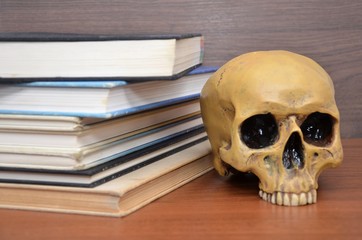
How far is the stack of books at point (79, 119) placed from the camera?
78 cm

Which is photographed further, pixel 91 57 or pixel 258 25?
pixel 258 25

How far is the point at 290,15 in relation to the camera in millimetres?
1204

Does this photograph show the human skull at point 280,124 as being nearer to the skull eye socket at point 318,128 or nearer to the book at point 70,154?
the skull eye socket at point 318,128

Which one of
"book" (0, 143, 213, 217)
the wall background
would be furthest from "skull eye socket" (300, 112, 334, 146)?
the wall background

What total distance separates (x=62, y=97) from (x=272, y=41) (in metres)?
0.53

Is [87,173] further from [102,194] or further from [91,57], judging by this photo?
[91,57]

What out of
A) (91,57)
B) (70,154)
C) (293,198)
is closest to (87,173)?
(70,154)

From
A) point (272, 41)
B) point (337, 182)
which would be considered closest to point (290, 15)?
point (272, 41)

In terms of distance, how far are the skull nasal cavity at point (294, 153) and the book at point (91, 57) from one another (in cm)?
17

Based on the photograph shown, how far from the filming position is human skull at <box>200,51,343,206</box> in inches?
31.8

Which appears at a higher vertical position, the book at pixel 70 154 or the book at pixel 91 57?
the book at pixel 91 57

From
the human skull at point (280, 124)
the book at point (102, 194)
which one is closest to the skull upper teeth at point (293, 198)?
the human skull at point (280, 124)

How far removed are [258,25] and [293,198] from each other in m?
0.49

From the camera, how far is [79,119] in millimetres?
773
